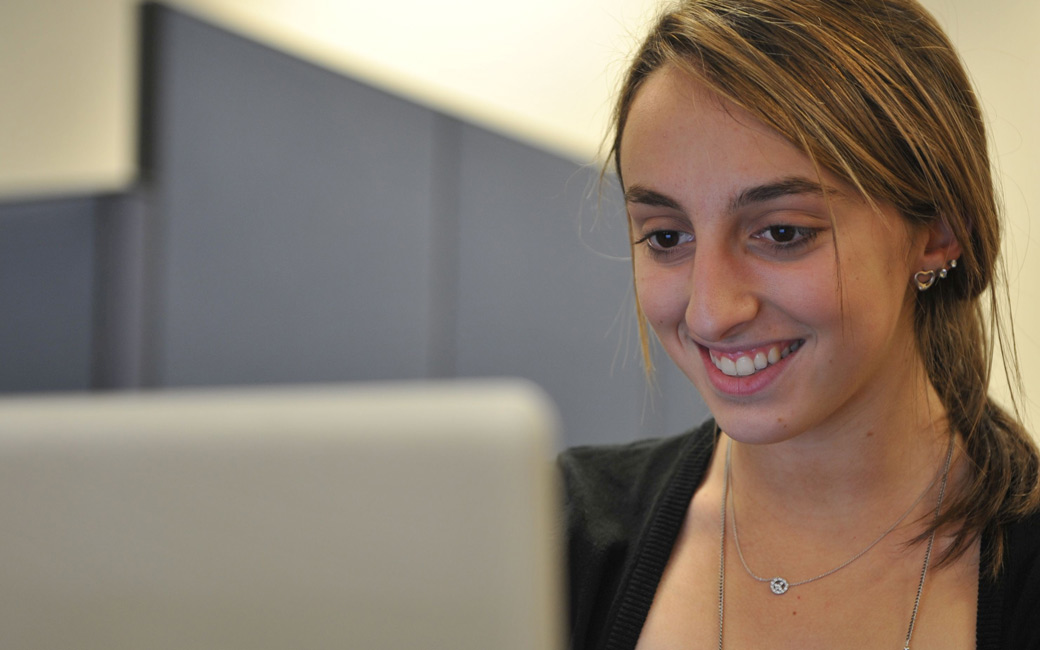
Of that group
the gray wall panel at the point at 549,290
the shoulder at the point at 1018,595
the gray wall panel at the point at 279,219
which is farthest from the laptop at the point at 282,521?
the gray wall panel at the point at 549,290

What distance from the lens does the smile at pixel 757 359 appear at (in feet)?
2.79

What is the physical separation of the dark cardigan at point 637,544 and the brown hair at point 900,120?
0.03m

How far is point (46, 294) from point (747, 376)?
105 cm

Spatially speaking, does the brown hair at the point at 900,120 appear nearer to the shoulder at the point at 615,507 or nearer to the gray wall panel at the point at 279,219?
the shoulder at the point at 615,507

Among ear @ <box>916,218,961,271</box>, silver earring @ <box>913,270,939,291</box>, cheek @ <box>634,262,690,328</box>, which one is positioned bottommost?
cheek @ <box>634,262,690,328</box>

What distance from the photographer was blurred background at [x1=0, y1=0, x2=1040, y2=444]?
1391mm

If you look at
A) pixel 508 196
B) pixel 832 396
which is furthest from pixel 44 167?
pixel 832 396

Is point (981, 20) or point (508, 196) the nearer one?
point (508, 196)

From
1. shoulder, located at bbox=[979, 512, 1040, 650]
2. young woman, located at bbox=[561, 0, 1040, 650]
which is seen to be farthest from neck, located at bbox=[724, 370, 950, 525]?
shoulder, located at bbox=[979, 512, 1040, 650]

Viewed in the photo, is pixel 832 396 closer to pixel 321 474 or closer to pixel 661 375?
pixel 321 474

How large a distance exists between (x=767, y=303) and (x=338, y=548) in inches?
24.2

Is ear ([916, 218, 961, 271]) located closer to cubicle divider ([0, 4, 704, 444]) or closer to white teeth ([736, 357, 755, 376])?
white teeth ([736, 357, 755, 376])

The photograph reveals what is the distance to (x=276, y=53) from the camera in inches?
62.6

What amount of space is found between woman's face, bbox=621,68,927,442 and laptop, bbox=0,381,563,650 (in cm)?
57
